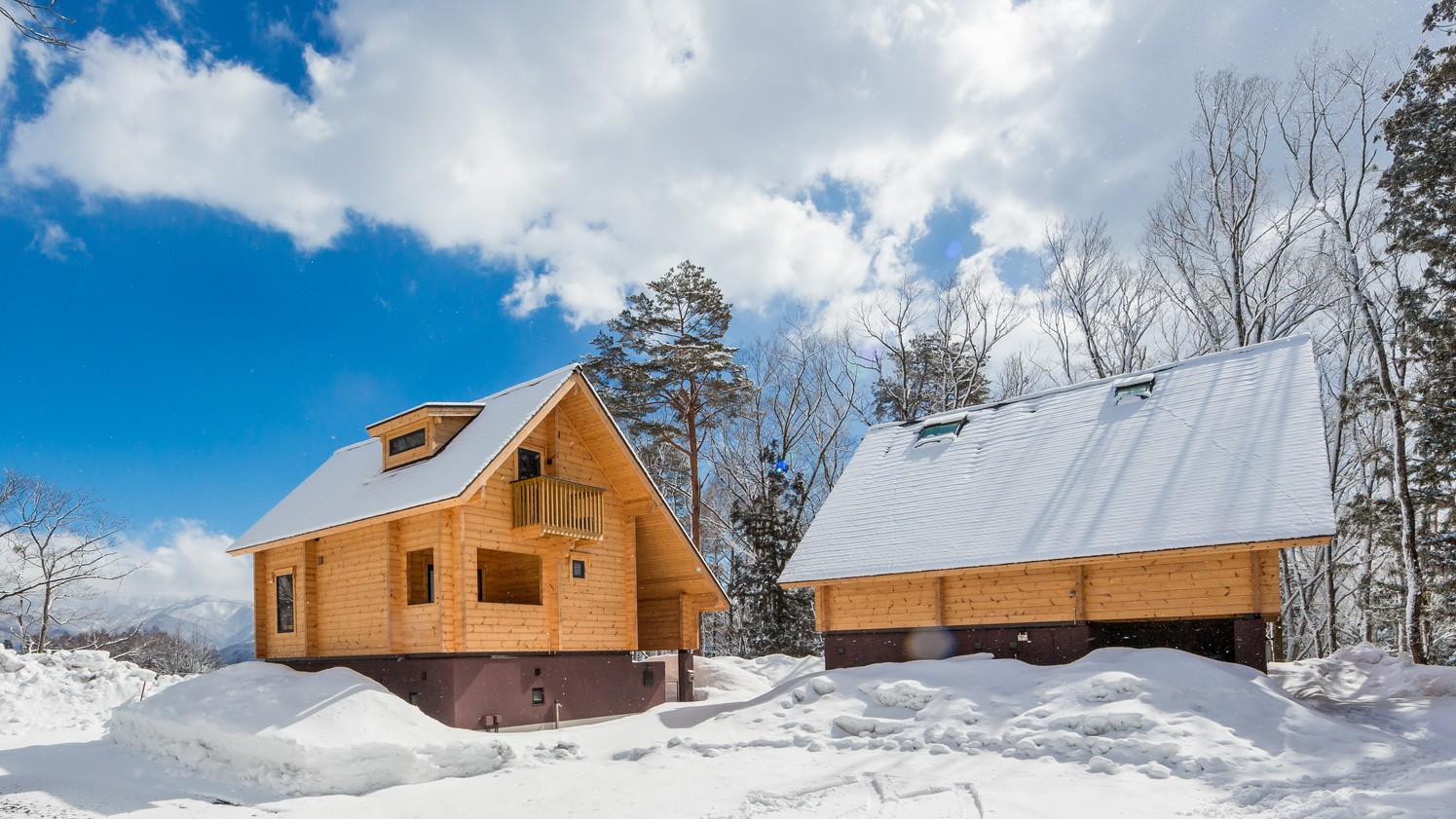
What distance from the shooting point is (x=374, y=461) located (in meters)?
20.7

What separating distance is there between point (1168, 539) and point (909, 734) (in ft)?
19.0

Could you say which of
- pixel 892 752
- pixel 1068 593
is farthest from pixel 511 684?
pixel 1068 593

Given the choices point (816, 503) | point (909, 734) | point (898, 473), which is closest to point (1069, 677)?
point (909, 734)

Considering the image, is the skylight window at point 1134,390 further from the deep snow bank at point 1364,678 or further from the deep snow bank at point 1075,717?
the deep snow bank at point 1075,717

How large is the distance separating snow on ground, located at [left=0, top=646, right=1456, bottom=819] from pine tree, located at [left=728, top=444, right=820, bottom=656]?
16.8m

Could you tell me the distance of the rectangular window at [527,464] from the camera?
18031 mm

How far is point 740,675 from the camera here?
24281 millimetres

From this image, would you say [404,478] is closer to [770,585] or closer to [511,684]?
[511,684]

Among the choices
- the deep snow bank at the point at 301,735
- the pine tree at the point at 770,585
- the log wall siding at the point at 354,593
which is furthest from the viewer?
the pine tree at the point at 770,585

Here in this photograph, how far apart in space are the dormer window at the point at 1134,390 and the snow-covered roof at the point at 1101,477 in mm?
74

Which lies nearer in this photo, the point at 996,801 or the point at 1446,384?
the point at 996,801

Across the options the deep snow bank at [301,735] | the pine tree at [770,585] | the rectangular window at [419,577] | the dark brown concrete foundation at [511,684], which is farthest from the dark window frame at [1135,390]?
the pine tree at [770,585]

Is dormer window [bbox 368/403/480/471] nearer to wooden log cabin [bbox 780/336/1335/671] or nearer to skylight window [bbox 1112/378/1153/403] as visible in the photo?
wooden log cabin [bbox 780/336/1335/671]

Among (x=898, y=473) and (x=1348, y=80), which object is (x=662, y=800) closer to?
(x=898, y=473)
